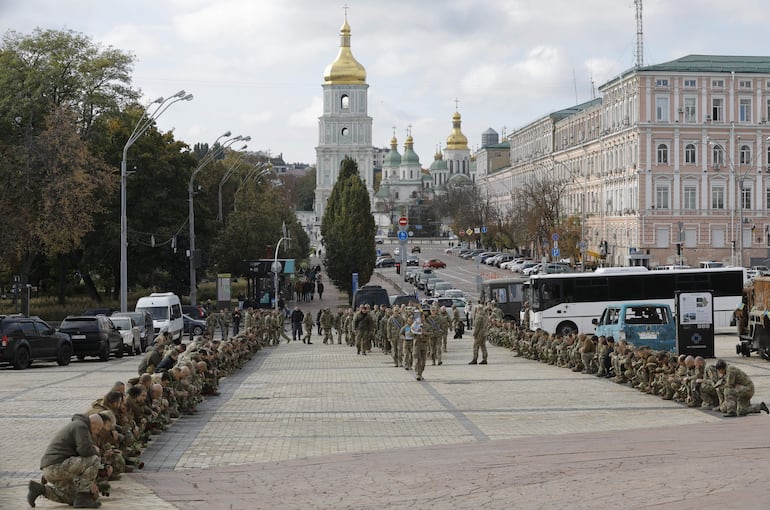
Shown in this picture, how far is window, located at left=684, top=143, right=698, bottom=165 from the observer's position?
87.6 meters

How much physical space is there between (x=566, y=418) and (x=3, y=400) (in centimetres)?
1082

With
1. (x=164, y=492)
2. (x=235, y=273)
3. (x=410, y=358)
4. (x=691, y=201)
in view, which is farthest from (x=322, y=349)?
(x=691, y=201)

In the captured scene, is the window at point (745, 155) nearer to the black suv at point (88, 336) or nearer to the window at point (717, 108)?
the window at point (717, 108)

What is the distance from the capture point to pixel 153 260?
66.4 metres

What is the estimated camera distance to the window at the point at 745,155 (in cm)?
8794

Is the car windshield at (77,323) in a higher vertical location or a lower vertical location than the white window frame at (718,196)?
lower

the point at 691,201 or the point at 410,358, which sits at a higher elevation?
the point at 691,201

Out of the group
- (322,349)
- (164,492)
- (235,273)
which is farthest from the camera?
(235,273)

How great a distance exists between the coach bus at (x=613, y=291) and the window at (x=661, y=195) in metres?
44.8

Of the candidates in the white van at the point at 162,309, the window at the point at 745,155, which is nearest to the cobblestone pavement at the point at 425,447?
the white van at the point at 162,309

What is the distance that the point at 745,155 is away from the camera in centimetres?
8819

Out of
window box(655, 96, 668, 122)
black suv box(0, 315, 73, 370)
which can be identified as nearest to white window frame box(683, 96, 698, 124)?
window box(655, 96, 668, 122)

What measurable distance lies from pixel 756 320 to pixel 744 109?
198ft

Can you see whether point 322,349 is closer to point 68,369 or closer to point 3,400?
point 68,369
